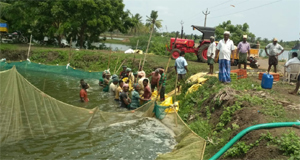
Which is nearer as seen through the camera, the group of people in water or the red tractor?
the group of people in water

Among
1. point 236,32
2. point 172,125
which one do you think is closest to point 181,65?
point 172,125

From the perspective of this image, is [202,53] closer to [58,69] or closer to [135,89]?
[135,89]

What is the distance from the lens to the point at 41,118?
235 inches

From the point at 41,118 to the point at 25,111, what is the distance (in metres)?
0.38

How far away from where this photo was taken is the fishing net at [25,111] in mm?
5488

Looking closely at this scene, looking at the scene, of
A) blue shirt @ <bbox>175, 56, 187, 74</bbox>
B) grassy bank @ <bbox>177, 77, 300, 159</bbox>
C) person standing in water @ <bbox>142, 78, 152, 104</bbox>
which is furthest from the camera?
blue shirt @ <bbox>175, 56, 187, 74</bbox>

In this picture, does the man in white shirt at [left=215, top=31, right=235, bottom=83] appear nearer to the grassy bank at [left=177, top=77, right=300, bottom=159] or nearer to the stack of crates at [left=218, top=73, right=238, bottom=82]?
the grassy bank at [left=177, top=77, right=300, bottom=159]

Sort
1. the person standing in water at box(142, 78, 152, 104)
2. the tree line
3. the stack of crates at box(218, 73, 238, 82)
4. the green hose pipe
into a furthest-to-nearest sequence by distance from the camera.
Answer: the tree line → the stack of crates at box(218, 73, 238, 82) → the person standing in water at box(142, 78, 152, 104) → the green hose pipe

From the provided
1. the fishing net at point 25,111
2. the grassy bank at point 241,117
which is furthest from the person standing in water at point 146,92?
the fishing net at point 25,111

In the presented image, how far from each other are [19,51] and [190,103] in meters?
17.3

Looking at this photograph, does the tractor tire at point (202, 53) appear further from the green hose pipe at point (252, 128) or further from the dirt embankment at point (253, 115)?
the green hose pipe at point (252, 128)

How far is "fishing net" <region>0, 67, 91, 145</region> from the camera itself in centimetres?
549

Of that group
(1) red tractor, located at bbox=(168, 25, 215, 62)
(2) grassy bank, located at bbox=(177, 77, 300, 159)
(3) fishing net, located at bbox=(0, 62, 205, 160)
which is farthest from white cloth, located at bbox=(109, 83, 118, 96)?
(1) red tractor, located at bbox=(168, 25, 215, 62)

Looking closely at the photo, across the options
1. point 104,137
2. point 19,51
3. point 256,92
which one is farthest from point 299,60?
point 19,51
